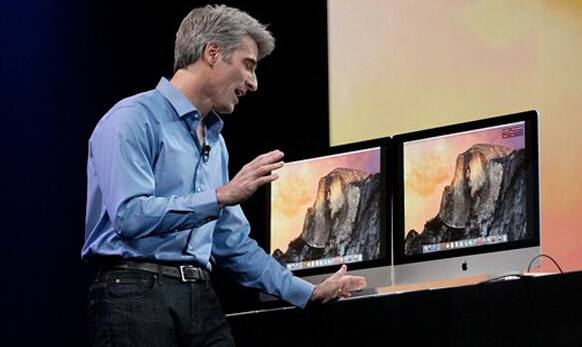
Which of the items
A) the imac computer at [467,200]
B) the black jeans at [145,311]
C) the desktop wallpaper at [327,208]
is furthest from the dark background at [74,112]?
the black jeans at [145,311]

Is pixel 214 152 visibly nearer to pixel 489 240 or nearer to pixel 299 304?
pixel 299 304

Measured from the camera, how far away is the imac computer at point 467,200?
298cm

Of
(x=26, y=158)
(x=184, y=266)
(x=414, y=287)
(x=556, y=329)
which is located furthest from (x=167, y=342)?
(x=26, y=158)

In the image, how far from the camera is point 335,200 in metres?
3.35

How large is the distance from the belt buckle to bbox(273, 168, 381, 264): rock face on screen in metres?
0.83

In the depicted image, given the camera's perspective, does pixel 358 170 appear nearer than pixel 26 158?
Yes

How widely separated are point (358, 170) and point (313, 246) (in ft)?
0.85

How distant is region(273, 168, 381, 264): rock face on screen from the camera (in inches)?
128

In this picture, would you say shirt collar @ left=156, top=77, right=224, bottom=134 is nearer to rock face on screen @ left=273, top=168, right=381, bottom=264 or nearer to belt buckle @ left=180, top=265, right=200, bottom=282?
belt buckle @ left=180, top=265, right=200, bottom=282

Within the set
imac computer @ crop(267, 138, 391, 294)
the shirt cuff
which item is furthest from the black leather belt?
imac computer @ crop(267, 138, 391, 294)

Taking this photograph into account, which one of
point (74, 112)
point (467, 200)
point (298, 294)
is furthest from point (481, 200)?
point (74, 112)

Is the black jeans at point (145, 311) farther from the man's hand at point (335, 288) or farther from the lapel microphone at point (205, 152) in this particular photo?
the man's hand at point (335, 288)

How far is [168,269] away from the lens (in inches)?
96.9

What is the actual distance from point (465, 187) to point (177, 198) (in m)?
1.01
